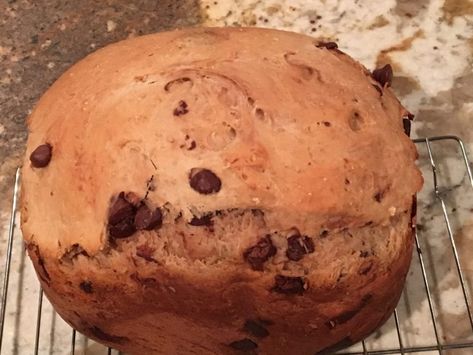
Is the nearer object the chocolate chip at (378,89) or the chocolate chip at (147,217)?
the chocolate chip at (147,217)

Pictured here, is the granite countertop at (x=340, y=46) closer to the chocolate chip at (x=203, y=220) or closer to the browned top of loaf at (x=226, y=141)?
the browned top of loaf at (x=226, y=141)

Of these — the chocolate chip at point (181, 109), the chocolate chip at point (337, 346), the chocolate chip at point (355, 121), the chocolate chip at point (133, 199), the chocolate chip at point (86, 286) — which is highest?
the chocolate chip at point (355, 121)

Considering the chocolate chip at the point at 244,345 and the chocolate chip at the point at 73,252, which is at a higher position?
the chocolate chip at the point at 73,252

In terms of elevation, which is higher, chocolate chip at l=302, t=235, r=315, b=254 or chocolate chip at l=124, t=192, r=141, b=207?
chocolate chip at l=124, t=192, r=141, b=207

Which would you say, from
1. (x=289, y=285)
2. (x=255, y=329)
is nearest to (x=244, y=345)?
(x=255, y=329)

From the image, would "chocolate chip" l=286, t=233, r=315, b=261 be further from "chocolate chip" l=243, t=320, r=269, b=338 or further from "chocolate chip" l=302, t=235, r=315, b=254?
"chocolate chip" l=243, t=320, r=269, b=338

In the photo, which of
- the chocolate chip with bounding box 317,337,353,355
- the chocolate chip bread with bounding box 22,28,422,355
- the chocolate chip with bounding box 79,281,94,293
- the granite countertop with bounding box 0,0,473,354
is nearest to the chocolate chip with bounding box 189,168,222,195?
the chocolate chip bread with bounding box 22,28,422,355

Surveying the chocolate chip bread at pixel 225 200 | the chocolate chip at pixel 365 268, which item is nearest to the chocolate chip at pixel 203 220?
the chocolate chip bread at pixel 225 200
